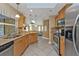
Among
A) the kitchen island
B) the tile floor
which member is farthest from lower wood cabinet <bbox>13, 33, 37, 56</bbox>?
the tile floor

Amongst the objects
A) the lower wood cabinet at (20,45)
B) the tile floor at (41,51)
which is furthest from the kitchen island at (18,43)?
the tile floor at (41,51)

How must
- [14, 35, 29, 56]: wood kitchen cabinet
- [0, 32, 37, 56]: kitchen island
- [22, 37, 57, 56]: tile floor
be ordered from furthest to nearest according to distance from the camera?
[22, 37, 57, 56]: tile floor, [14, 35, 29, 56]: wood kitchen cabinet, [0, 32, 37, 56]: kitchen island

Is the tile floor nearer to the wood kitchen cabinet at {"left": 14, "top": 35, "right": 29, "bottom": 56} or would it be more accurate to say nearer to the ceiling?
the wood kitchen cabinet at {"left": 14, "top": 35, "right": 29, "bottom": 56}

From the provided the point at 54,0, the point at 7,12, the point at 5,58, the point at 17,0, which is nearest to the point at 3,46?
the point at 5,58

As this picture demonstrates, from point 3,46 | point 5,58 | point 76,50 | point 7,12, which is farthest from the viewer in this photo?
point 7,12

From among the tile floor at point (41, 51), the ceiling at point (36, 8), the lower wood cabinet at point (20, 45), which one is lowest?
the tile floor at point (41, 51)

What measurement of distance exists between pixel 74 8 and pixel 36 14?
90.6 inches

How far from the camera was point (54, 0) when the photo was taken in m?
1.80

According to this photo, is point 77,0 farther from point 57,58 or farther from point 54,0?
point 57,58

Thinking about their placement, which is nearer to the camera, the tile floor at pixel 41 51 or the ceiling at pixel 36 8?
the ceiling at pixel 36 8

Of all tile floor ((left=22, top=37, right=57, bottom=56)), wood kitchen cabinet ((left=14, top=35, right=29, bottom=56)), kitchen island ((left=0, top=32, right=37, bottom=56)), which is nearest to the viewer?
kitchen island ((left=0, top=32, right=37, bottom=56))

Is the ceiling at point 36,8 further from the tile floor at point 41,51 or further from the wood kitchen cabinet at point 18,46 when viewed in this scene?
the tile floor at point 41,51

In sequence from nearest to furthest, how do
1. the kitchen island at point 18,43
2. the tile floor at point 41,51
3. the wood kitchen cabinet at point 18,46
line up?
the kitchen island at point 18,43 < the wood kitchen cabinet at point 18,46 < the tile floor at point 41,51

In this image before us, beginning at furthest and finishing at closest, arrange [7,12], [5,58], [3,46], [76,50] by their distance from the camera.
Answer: [7,12] < [3,46] < [76,50] < [5,58]
